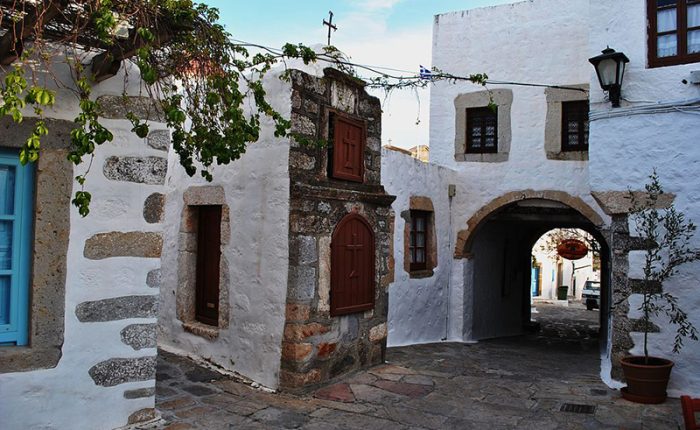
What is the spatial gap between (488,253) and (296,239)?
624cm

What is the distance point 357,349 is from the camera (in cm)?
558

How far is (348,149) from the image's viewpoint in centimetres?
555

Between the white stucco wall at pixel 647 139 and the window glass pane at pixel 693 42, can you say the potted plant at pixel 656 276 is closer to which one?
the white stucco wall at pixel 647 139

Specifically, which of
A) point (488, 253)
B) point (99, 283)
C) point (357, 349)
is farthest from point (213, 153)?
point (488, 253)

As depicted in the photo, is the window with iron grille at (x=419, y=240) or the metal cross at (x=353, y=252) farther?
the window with iron grille at (x=419, y=240)

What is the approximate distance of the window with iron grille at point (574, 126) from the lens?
8852 mm

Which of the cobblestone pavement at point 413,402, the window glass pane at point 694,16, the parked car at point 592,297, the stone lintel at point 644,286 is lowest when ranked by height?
the parked car at point 592,297

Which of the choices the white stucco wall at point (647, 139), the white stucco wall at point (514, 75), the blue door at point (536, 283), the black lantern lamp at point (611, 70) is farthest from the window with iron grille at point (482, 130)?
the blue door at point (536, 283)

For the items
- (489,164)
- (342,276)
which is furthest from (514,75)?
(342,276)

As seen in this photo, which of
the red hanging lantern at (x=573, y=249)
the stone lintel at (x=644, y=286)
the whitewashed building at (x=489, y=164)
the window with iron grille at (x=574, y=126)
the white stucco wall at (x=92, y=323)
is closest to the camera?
the white stucco wall at (x=92, y=323)

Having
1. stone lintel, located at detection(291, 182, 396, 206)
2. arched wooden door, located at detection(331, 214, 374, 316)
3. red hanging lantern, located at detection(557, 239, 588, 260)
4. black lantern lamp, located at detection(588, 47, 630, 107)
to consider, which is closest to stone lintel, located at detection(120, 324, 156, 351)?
stone lintel, located at detection(291, 182, 396, 206)

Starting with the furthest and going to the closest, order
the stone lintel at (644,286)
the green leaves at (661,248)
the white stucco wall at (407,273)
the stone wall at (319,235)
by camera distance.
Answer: the white stucco wall at (407,273), the stone lintel at (644,286), the green leaves at (661,248), the stone wall at (319,235)

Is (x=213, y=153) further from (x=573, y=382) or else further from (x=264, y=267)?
(x=573, y=382)

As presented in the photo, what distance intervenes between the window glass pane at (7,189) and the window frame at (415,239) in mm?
5690
